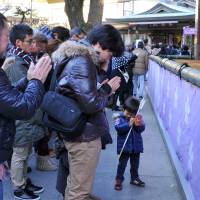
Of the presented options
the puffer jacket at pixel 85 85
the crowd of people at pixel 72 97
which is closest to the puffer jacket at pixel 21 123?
the crowd of people at pixel 72 97

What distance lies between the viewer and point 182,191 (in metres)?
4.84

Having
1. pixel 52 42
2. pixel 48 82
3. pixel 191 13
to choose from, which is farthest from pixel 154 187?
pixel 191 13

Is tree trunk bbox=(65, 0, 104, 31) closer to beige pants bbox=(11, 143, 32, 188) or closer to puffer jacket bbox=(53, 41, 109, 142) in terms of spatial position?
beige pants bbox=(11, 143, 32, 188)

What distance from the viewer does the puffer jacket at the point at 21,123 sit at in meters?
4.62

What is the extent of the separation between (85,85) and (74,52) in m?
0.32

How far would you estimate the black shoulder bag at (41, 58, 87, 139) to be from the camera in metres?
3.53

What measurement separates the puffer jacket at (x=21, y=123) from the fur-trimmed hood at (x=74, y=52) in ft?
3.17

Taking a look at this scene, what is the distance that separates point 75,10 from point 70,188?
10048mm

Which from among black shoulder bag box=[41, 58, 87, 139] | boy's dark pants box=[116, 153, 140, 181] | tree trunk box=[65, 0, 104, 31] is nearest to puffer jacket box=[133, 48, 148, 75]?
tree trunk box=[65, 0, 104, 31]

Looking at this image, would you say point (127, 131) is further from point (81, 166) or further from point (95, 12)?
point (95, 12)

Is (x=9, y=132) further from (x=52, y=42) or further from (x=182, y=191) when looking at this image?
(x=52, y=42)

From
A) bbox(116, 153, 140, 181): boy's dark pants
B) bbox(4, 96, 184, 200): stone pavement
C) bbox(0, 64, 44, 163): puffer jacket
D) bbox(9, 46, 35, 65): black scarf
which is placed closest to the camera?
bbox(0, 64, 44, 163): puffer jacket

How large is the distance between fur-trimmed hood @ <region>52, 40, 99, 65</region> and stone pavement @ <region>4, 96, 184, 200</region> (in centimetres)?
176

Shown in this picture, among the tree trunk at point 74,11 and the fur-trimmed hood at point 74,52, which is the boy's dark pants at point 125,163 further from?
the tree trunk at point 74,11
